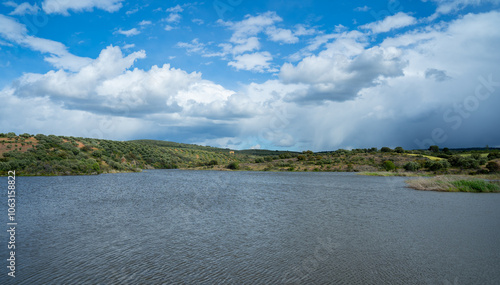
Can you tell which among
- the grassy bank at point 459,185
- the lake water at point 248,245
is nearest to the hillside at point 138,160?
the grassy bank at point 459,185

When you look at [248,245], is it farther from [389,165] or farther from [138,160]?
[138,160]

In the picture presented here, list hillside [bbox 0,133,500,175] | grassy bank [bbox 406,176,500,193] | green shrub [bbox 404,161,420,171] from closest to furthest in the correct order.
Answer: grassy bank [bbox 406,176,500,193] < hillside [bbox 0,133,500,175] < green shrub [bbox 404,161,420,171]

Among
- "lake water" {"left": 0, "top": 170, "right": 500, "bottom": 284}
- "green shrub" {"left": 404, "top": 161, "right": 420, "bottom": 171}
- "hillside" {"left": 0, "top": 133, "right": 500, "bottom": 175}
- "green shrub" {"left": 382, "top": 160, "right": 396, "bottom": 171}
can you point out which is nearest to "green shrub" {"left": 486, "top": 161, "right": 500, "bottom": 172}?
"hillside" {"left": 0, "top": 133, "right": 500, "bottom": 175}

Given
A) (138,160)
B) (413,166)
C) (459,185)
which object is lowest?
(459,185)

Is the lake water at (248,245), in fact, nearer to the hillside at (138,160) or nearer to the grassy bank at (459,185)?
the grassy bank at (459,185)

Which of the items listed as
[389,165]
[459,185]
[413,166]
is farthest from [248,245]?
[389,165]

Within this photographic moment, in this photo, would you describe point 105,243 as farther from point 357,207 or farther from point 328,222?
point 357,207

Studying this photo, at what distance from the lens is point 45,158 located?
56875mm

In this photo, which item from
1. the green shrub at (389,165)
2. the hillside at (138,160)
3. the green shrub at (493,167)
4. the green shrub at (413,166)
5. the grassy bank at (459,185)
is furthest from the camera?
the green shrub at (389,165)

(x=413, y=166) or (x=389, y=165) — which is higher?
(x=389, y=165)

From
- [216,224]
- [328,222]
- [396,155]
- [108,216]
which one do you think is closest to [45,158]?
[108,216]

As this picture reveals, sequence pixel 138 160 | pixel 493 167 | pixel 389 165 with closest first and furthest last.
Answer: pixel 493 167, pixel 389 165, pixel 138 160

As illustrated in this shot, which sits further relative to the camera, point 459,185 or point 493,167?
point 493,167

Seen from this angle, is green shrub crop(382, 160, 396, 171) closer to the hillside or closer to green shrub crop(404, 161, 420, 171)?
the hillside
